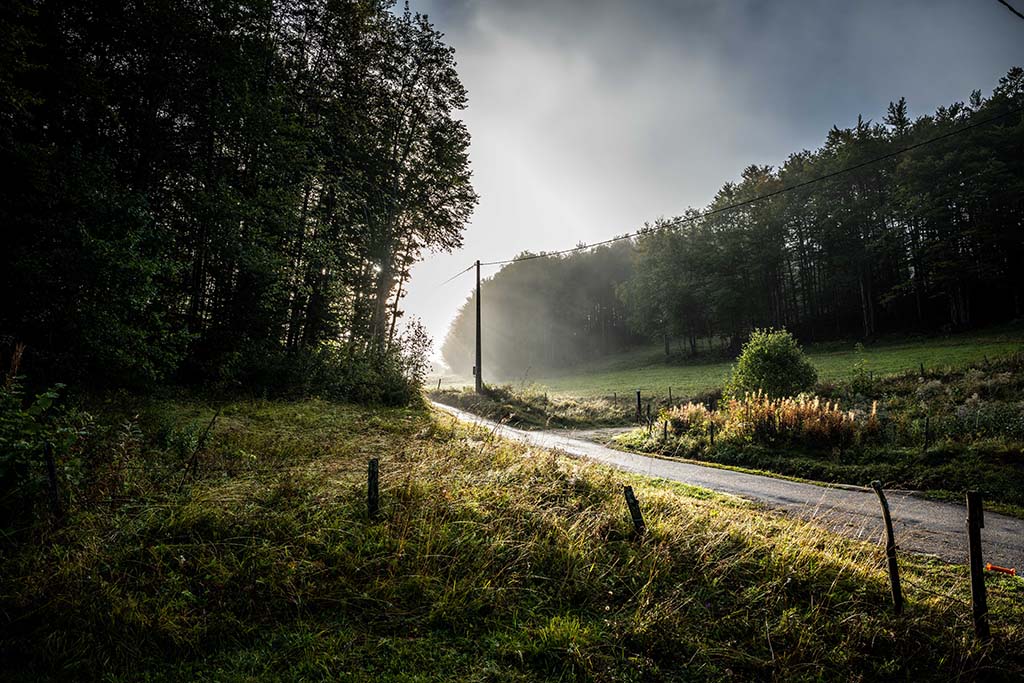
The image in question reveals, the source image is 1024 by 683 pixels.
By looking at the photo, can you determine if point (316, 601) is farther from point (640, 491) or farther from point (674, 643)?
point (640, 491)

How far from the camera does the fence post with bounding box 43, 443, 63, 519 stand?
13.9ft

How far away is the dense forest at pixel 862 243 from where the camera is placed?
2862cm

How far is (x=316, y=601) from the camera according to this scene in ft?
12.0

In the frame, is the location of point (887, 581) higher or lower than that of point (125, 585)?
lower

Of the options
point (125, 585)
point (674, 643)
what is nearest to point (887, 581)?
point (674, 643)

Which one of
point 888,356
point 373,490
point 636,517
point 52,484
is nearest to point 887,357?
point 888,356

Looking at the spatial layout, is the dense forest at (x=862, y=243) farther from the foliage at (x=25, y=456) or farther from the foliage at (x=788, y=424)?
the foliage at (x=25, y=456)

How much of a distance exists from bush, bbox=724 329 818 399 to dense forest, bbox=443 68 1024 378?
19.7 ft

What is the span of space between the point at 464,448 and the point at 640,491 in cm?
308

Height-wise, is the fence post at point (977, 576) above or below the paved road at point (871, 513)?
above

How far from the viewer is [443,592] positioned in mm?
3871

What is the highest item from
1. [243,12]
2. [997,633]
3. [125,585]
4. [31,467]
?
[243,12]

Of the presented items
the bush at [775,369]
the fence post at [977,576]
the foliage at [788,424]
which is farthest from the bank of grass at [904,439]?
the fence post at [977,576]

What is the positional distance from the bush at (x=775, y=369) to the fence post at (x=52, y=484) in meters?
16.8
